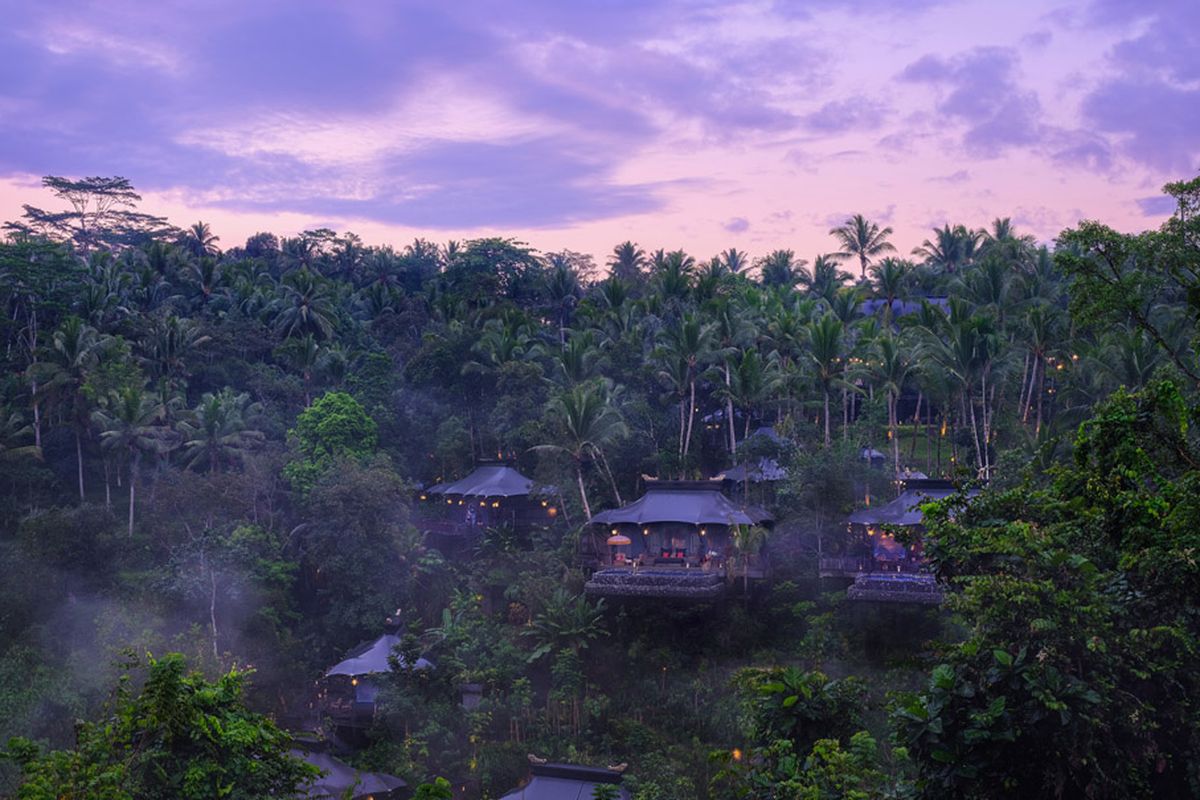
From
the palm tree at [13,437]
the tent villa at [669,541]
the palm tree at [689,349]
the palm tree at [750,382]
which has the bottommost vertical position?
the tent villa at [669,541]

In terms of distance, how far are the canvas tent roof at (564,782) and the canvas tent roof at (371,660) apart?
10.1 metres

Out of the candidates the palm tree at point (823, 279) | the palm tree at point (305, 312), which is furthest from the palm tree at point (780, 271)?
the palm tree at point (305, 312)

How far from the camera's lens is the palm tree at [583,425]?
126 feet

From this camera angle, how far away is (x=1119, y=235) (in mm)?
19234

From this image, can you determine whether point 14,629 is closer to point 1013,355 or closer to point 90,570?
point 90,570

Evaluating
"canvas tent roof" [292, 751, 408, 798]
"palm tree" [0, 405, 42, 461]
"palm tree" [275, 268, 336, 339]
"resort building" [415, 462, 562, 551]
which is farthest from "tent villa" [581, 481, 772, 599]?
"palm tree" [275, 268, 336, 339]

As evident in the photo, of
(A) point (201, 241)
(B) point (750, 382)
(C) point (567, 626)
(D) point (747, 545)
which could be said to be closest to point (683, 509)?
(D) point (747, 545)

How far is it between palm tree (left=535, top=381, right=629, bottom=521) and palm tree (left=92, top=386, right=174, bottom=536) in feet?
56.6

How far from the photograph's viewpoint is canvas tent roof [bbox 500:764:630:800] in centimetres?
2305

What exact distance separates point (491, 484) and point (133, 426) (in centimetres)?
1545

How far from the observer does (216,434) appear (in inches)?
1716

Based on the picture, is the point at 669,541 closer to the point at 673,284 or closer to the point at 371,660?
the point at 371,660

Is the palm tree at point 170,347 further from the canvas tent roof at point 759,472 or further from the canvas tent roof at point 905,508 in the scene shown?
the canvas tent roof at point 905,508

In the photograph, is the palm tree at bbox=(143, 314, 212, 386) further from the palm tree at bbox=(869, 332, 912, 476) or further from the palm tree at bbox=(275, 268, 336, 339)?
the palm tree at bbox=(869, 332, 912, 476)
